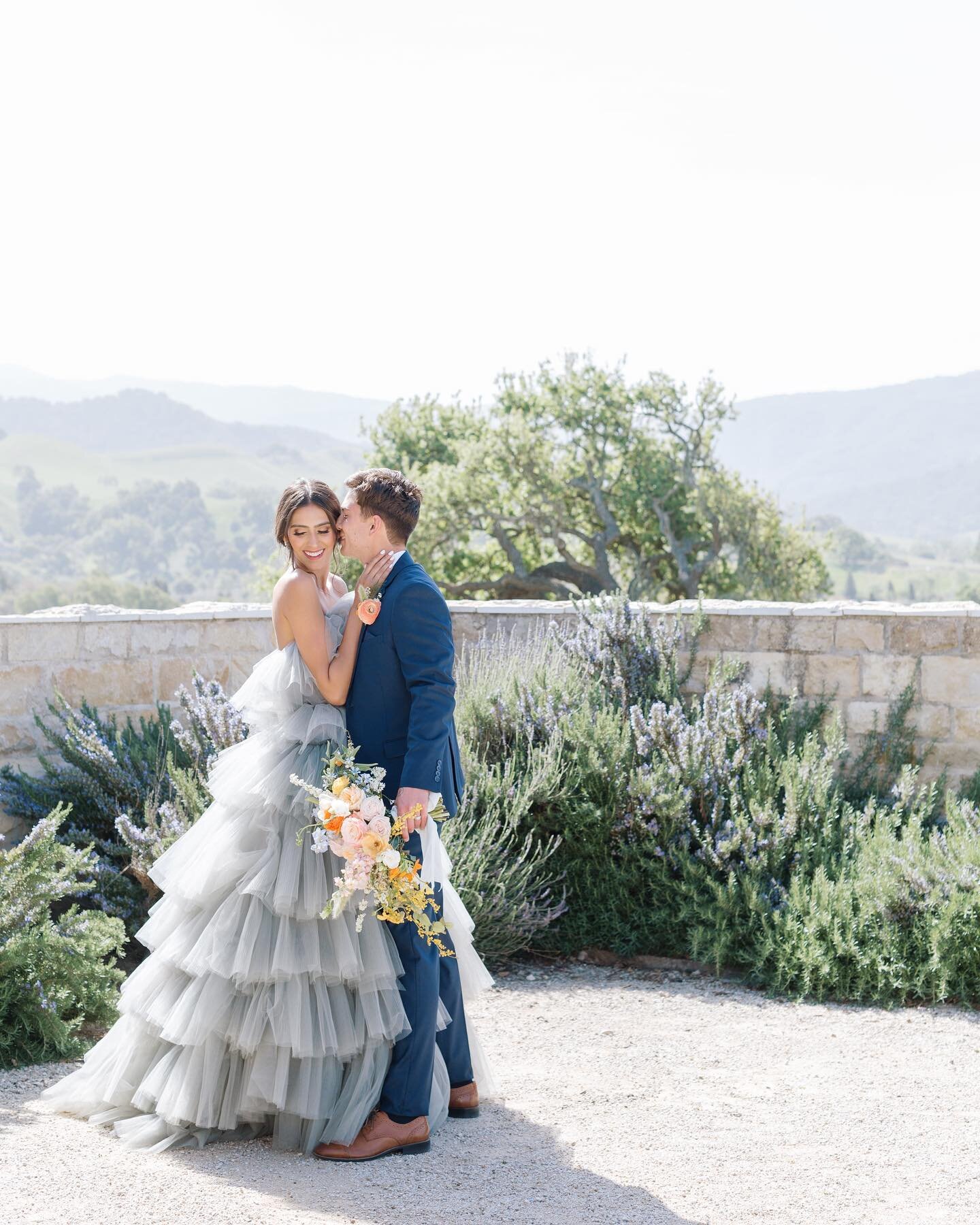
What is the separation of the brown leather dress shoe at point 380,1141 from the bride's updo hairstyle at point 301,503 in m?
1.47

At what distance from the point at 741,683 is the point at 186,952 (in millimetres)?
3817

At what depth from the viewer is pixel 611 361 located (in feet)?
67.9

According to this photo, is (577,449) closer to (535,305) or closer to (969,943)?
(969,943)

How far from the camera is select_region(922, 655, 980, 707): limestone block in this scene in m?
6.13

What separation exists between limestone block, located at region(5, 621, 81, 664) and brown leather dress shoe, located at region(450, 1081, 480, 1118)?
3175mm

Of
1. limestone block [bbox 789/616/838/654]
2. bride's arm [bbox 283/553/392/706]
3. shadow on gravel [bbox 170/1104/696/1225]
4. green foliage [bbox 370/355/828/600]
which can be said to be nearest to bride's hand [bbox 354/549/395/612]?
bride's arm [bbox 283/553/392/706]

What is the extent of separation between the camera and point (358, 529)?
3.16 m

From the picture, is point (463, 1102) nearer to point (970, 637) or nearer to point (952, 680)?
point (952, 680)

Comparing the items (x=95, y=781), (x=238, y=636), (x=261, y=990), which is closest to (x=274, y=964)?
(x=261, y=990)

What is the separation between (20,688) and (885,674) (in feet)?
14.1

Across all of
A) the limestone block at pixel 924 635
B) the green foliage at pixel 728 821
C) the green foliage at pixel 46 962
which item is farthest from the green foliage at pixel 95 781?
the limestone block at pixel 924 635

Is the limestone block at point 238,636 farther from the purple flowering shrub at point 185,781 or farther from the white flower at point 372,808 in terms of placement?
the white flower at point 372,808

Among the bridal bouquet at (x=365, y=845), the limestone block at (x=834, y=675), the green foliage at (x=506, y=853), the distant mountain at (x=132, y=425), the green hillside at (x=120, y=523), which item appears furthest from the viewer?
the distant mountain at (x=132, y=425)

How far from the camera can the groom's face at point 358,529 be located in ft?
10.4
